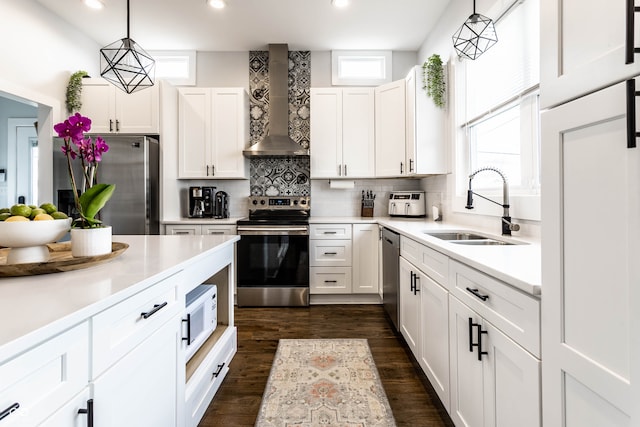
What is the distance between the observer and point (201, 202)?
3797 mm

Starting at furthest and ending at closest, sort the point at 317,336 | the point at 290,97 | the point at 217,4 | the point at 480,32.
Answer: the point at 290,97 → the point at 217,4 → the point at 317,336 → the point at 480,32

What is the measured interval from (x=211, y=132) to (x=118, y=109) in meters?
0.98

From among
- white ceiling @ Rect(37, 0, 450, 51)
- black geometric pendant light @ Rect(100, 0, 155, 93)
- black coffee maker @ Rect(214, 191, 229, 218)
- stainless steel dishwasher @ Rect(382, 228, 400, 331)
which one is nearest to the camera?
black geometric pendant light @ Rect(100, 0, 155, 93)

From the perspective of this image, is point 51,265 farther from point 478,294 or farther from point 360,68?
point 360,68

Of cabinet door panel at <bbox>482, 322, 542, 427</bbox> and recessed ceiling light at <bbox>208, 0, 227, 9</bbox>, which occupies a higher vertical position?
recessed ceiling light at <bbox>208, 0, 227, 9</bbox>

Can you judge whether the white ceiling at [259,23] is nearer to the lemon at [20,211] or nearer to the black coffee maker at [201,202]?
the black coffee maker at [201,202]

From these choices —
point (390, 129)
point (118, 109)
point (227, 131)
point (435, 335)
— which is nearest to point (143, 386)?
point (435, 335)

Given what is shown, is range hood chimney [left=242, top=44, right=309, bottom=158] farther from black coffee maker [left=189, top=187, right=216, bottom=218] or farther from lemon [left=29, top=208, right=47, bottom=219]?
lemon [left=29, top=208, right=47, bottom=219]

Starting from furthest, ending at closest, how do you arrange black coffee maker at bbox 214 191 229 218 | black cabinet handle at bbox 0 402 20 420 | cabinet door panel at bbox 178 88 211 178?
black coffee maker at bbox 214 191 229 218, cabinet door panel at bbox 178 88 211 178, black cabinet handle at bbox 0 402 20 420

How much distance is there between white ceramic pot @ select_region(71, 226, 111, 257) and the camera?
3.85 ft

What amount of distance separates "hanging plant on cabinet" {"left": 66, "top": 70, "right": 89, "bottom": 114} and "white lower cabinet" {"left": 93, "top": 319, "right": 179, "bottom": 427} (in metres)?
3.37

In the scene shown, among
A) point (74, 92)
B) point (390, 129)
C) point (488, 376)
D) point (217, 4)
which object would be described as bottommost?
point (488, 376)

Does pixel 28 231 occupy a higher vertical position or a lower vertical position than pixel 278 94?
lower

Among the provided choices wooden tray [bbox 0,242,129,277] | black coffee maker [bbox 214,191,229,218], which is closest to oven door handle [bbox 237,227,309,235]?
black coffee maker [bbox 214,191,229,218]
